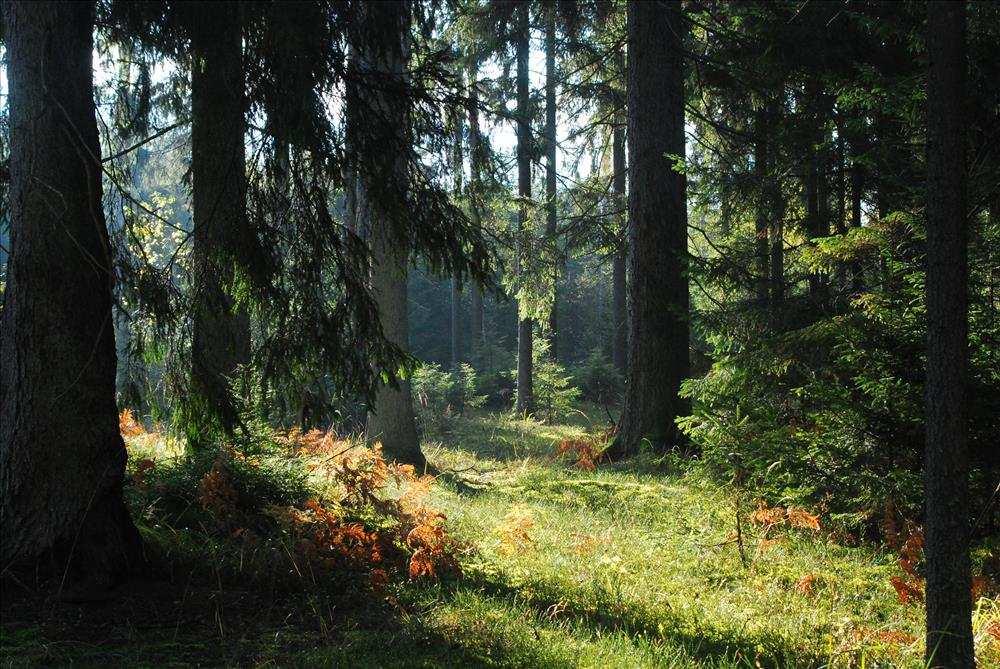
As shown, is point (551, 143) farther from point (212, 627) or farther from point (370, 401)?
point (212, 627)

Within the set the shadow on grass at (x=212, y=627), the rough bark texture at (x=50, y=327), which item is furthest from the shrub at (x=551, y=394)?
the rough bark texture at (x=50, y=327)

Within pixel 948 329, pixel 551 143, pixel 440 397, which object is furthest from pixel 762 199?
pixel 440 397

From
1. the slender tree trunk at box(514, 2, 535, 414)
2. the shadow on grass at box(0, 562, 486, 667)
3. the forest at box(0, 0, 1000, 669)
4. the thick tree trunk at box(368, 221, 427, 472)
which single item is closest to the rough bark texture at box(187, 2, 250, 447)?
the forest at box(0, 0, 1000, 669)

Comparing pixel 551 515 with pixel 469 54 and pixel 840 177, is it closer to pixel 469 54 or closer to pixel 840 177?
pixel 840 177

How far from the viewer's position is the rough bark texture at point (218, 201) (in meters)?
4.80

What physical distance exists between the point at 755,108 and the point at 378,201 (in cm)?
963

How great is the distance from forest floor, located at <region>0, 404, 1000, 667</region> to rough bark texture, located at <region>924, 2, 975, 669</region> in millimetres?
567

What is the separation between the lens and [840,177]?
32.7 ft

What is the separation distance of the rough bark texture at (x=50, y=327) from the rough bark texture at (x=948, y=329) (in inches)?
187

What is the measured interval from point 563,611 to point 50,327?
12.1ft

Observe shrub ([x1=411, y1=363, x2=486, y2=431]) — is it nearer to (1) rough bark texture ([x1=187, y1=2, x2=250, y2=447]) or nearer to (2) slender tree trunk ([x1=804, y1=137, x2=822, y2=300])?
(2) slender tree trunk ([x1=804, y1=137, x2=822, y2=300])

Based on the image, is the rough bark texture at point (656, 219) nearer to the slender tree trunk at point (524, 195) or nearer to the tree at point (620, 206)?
the tree at point (620, 206)

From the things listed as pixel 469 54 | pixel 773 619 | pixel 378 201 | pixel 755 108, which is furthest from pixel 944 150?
pixel 469 54

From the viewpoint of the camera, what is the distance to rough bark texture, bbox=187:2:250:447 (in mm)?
4801
